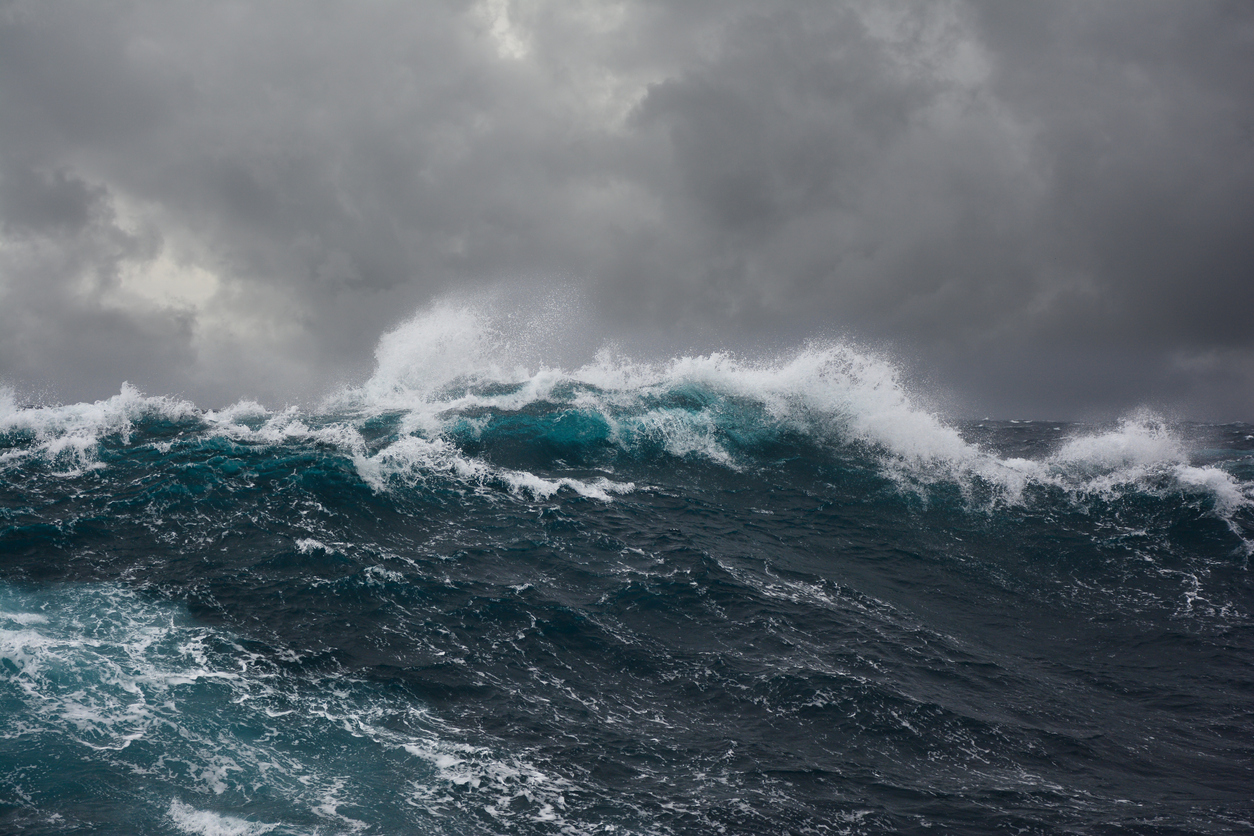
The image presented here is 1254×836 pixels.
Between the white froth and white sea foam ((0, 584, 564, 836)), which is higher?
white sea foam ((0, 584, 564, 836))

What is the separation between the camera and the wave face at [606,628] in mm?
15875

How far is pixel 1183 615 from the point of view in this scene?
27234 millimetres

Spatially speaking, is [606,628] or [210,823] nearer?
[210,823]

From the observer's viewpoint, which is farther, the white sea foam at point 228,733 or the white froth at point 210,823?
the white sea foam at point 228,733

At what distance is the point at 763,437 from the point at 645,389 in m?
9.80

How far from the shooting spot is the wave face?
625 inches

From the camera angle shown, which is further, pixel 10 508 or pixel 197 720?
pixel 10 508

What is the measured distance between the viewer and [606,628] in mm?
23734

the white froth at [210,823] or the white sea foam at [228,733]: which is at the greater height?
the white sea foam at [228,733]

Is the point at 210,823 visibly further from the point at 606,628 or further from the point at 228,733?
the point at 606,628

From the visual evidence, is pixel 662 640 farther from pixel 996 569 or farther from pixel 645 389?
pixel 645 389

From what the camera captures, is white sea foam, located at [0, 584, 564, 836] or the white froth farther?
white sea foam, located at [0, 584, 564, 836]

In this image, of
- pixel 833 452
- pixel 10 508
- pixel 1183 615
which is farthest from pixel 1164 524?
pixel 10 508

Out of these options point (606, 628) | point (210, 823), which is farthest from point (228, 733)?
point (606, 628)
